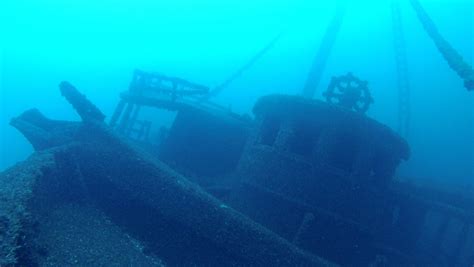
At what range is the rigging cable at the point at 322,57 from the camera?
65.9ft

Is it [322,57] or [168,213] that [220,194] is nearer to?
[168,213]

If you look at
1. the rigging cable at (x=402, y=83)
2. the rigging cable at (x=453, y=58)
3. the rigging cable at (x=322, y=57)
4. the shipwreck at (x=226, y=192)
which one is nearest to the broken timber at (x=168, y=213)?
the shipwreck at (x=226, y=192)

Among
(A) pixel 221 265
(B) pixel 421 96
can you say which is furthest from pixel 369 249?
(B) pixel 421 96

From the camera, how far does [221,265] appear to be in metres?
5.83

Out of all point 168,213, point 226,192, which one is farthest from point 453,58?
point 168,213

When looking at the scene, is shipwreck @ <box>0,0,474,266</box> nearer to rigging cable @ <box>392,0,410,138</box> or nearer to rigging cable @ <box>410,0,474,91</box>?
rigging cable @ <box>410,0,474,91</box>

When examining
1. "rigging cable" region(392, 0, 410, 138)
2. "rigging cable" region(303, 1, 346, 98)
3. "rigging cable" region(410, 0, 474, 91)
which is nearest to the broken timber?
"rigging cable" region(410, 0, 474, 91)

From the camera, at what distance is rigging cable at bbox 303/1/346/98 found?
65.9 feet

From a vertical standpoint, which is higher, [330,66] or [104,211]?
[330,66]

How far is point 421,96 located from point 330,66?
20.6m

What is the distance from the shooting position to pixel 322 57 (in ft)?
68.7

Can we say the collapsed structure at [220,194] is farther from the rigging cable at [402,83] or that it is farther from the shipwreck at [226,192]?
the rigging cable at [402,83]

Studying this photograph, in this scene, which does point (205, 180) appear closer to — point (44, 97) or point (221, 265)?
point (221, 265)

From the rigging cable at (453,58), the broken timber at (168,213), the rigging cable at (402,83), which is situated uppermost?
the rigging cable at (402,83)
